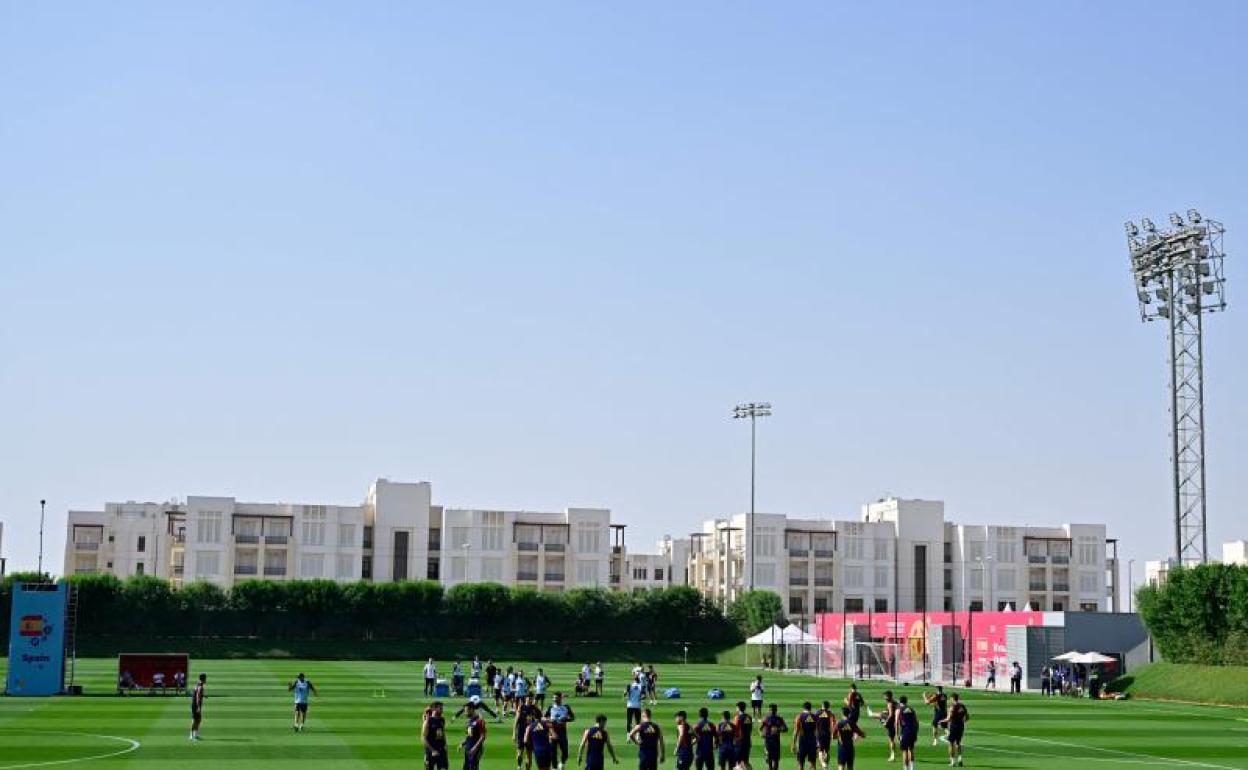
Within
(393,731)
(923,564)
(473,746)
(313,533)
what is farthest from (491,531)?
(473,746)

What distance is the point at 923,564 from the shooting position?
172m

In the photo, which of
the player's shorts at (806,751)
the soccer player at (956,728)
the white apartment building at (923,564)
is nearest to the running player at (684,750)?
the player's shorts at (806,751)

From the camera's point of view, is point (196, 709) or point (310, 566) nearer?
point (196, 709)

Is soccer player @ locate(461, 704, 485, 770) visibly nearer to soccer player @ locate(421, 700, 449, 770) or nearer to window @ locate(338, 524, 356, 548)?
soccer player @ locate(421, 700, 449, 770)

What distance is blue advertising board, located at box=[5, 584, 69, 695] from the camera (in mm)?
61156

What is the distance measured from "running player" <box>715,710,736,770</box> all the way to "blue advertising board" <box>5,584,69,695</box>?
3791cm

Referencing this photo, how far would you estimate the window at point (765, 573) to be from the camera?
16762 cm

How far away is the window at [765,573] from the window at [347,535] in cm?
4356

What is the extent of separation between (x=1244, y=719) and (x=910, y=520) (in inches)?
4481

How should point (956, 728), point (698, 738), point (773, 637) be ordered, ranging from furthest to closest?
point (773, 637)
point (956, 728)
point (698, 738)

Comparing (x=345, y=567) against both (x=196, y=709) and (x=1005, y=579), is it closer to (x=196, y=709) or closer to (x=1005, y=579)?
(x=1005, y=579)

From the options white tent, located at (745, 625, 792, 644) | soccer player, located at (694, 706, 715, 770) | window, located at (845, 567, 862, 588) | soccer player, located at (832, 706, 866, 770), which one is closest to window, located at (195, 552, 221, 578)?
window, located at (845, 567, 862, 588)

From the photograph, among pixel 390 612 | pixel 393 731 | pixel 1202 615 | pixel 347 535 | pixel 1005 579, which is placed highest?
pixel 347 535

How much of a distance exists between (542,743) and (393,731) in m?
16.7
